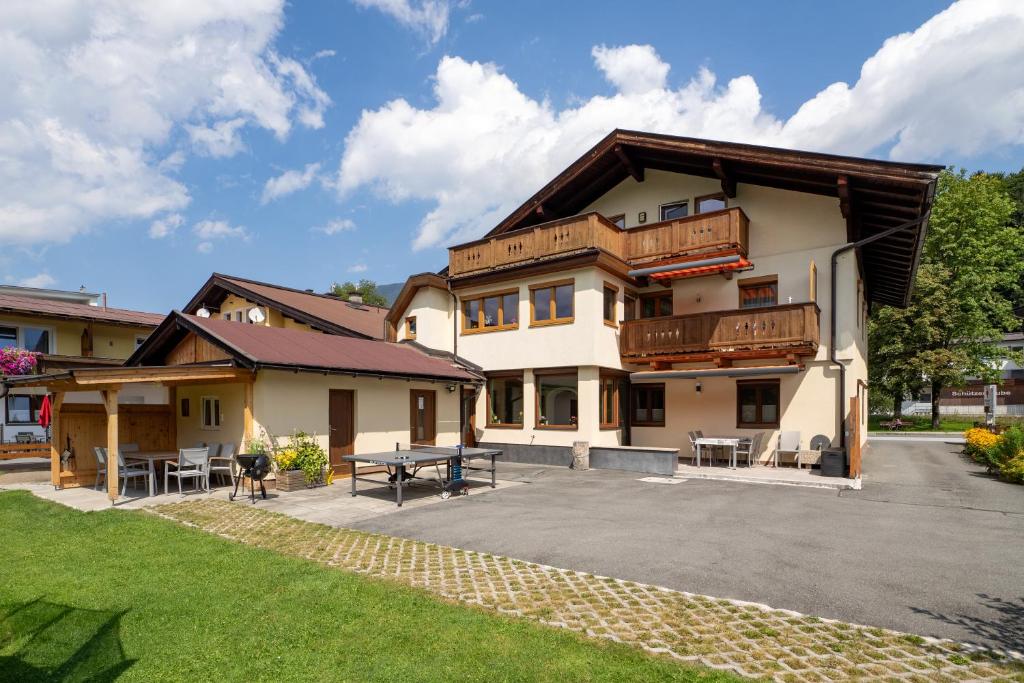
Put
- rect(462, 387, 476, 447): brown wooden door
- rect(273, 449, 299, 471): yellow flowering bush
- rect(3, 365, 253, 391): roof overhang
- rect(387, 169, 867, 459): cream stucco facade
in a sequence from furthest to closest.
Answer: rect(462, 387, 476, 447): brown wooden door → rect(387, 169, 867, 459): cream stucco facade → rect(273, 449, 299, 471): yellow flowering bush → rect(3, 365, 253, 391): roof overhang

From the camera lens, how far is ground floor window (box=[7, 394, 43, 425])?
25203 millimetres

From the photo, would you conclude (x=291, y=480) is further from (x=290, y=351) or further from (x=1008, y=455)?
(x=1008, y=455)

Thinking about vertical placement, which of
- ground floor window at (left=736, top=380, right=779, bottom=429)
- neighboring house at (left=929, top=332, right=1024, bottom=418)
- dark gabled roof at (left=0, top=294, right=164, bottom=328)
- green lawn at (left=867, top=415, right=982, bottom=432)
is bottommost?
green lawn at (left=867, top=415, right=982, bottom=432)

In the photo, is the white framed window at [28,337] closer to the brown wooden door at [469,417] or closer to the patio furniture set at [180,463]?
the patio furniture set at [180,463]

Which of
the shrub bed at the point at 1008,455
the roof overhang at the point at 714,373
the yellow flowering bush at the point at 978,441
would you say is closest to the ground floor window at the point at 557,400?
the roof overhang at the point at 714,373

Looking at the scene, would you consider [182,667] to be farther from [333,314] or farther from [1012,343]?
[1012,343]

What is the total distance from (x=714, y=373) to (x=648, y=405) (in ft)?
11.5

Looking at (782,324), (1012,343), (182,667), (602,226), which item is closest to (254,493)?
(182,667)

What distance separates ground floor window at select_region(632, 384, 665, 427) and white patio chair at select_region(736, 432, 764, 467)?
266cm

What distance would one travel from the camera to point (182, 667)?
4230 mm

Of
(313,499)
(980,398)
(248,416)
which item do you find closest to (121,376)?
(248,416)

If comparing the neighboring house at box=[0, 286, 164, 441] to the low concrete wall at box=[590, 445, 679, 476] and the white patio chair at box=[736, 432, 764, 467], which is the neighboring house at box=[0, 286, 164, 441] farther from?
the white patio chair at box=[736, 432, 764, 467]

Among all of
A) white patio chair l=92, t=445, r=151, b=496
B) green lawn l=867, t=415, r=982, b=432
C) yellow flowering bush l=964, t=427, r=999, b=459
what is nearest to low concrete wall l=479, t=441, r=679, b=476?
white patio chair l=92, t=445, r=151, b=496

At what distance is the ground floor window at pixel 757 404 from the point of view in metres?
17.0
